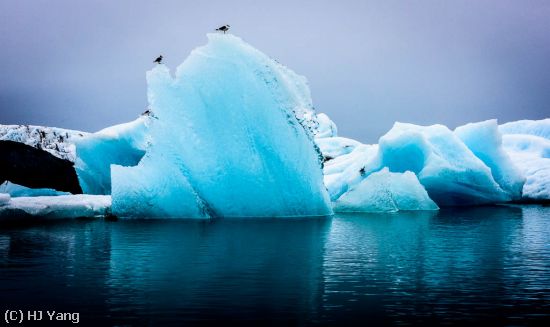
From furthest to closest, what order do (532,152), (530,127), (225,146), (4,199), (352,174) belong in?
1. (530,127)
2. (532,152)
3. (352,174)
4. (225,146)
5. (4,199)

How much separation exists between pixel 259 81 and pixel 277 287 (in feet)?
34.9

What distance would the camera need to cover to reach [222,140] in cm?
1577

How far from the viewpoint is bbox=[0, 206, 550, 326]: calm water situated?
482 cm

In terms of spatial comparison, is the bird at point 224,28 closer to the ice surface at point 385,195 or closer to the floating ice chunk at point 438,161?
the ice surface at point 385,195

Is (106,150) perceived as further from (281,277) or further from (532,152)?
(532,152)

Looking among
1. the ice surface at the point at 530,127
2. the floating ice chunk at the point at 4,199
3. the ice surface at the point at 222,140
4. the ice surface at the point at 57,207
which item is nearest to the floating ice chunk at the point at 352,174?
the ice surface at the point at 222,140

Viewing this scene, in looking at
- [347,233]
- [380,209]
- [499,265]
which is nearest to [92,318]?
[499,265]

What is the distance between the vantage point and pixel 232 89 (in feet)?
52.1

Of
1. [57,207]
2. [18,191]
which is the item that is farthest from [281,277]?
[18,191]

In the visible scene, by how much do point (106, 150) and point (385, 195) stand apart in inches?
470

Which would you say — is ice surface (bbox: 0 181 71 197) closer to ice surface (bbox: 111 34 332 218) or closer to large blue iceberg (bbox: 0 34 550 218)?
large blue iceberg (bbox: 0 34 550 218)

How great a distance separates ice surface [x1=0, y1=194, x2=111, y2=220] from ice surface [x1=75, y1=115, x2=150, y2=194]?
255 inches

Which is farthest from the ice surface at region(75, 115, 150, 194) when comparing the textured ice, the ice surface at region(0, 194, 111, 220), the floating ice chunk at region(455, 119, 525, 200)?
the floating ice chunk at region(455, 119, 525, 200)

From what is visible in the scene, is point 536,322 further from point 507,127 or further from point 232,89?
point 507,127
